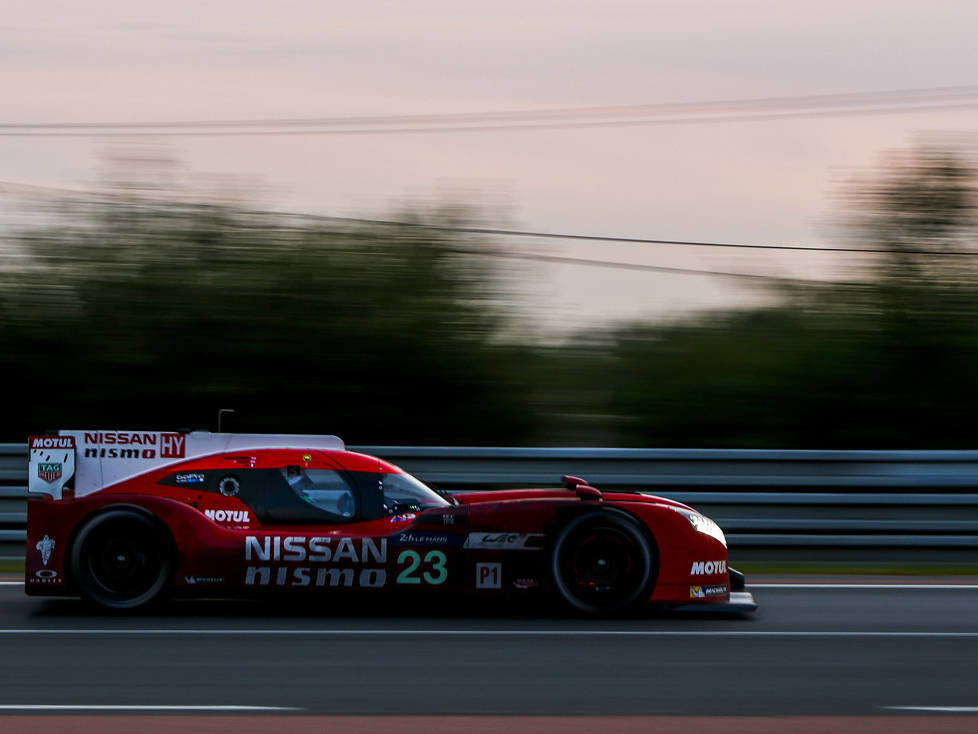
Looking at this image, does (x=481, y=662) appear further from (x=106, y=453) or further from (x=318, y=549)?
(x=106, y=453)

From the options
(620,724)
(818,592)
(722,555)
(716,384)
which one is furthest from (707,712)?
(716,384)

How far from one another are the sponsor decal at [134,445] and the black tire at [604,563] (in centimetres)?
259

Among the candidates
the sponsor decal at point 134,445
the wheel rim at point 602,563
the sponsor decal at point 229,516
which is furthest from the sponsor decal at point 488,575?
the sponsor decal at point 134,445

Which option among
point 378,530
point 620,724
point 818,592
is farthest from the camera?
point 818,592

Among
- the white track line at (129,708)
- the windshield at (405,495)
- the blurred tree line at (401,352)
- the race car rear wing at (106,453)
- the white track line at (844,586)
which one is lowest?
the white track line at (129,708)

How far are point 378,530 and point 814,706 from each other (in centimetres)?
313

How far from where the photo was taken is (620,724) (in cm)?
544

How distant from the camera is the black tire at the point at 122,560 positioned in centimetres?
798

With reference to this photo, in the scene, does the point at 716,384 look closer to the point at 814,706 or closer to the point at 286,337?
the point at 286,337

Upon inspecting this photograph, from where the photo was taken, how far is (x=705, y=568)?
8039 millimetres

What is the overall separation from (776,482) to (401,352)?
4321mm

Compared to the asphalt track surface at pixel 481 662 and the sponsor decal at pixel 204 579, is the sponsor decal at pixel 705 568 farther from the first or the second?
the sponsor decal at pixel 204 579

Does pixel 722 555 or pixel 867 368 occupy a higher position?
pixel 867 368

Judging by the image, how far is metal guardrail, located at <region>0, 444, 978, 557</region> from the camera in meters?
11.4
